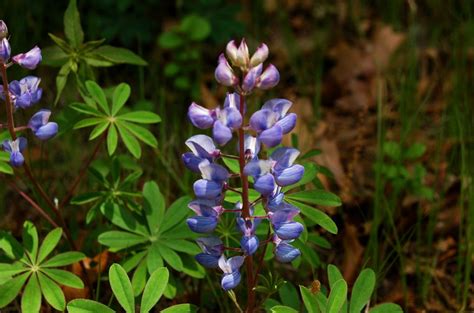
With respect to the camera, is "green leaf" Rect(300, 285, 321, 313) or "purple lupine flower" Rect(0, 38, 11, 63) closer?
"green leaf" Rect(300, 285, 321, 313)

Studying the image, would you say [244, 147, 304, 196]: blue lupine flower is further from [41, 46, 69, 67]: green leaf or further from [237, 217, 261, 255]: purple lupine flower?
[41, 46, 69, 67]: green leaf

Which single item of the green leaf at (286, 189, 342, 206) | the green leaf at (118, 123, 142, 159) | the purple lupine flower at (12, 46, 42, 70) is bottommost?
the green leaf at (286, 189, 342, 206)

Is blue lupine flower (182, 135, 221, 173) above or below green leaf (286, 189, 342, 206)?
above

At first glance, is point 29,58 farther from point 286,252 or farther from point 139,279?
point 286,252

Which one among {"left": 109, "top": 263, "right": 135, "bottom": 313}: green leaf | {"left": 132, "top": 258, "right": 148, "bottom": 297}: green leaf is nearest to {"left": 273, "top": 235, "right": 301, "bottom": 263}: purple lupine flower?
{"left": 109, "top": 263, "right": 135, "bottom": 313}: green leaf

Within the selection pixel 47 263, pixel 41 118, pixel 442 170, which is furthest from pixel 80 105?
pixel 442 170

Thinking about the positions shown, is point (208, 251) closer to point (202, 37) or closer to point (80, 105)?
point (80, 105)

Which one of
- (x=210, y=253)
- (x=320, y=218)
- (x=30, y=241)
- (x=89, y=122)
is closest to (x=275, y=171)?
(x=210, y=253)

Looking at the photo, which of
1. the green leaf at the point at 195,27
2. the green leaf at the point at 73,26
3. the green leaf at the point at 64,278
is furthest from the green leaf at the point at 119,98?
the green leaf at the point at 195,27
